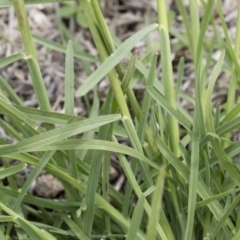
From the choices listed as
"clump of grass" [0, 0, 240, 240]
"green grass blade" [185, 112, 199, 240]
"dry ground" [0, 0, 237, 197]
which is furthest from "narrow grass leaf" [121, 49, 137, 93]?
"dry ground" [0, 0, 237, 197]

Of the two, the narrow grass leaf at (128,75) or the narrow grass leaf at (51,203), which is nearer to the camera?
the narrow grass leaf at (128,75)

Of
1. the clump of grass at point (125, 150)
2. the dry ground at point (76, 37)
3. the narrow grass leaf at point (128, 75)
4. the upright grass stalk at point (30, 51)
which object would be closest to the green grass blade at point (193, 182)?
the clump of grass at point (125, 150)

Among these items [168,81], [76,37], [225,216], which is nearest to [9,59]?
[168,81]

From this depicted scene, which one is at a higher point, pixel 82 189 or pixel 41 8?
pixel 41 8

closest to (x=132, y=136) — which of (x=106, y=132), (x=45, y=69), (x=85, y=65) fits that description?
(x=106, y=132)

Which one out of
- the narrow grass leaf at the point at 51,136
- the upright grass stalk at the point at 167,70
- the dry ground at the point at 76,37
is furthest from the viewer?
the dry ground at the point at 76,37

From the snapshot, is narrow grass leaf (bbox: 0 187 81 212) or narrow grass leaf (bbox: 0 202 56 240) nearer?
narrow grass leaf (bbox: 0 202 56 240)

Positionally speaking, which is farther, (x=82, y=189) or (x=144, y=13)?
(x=144, y=13)

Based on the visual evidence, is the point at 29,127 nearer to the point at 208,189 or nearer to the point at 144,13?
the point at 208,189

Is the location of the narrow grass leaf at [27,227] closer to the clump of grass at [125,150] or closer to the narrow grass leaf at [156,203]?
the clump of grass at [125,150]

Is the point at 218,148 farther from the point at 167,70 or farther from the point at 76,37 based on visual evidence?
the point at 76,37

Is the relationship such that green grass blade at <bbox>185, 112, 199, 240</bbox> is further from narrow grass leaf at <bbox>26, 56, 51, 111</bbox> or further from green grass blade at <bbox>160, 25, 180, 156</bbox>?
narrow grass leaf at <bbox>26, 56, 51, 111</bbox>
